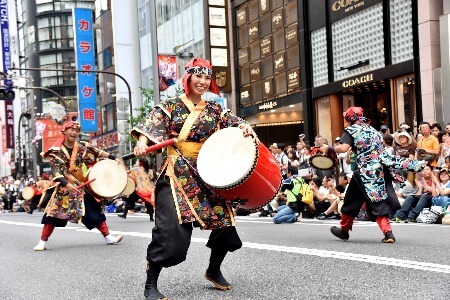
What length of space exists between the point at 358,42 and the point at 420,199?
1054 cm

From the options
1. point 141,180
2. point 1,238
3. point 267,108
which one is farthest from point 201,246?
point 267,108

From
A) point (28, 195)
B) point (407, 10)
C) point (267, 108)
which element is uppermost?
point (407, 10)

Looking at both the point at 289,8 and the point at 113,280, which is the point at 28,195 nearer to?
the point at 289,8

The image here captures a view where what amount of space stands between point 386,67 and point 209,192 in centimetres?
1654

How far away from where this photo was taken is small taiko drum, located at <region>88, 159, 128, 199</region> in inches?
406

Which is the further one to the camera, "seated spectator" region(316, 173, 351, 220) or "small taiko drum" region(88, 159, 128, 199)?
"seated spectator" region(316, 173, 351, 220)

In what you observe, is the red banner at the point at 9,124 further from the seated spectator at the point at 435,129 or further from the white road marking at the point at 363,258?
the white road marking at the point at 363,258

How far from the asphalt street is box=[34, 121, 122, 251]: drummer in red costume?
362mm

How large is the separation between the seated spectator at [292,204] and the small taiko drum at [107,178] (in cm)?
409

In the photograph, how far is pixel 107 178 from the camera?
34.3 feet

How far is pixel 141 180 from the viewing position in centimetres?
1736

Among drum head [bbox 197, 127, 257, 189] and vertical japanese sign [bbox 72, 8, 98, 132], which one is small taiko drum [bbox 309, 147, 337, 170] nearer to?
drum head [bbox 197, 127, 257, 189]

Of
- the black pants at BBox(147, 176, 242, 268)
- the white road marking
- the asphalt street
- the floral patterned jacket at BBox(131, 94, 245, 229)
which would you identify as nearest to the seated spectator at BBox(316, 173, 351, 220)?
the asphalt street

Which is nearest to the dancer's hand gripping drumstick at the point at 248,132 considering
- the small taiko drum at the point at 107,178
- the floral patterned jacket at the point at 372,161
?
the floral patterned jacket at the point at 372,161
